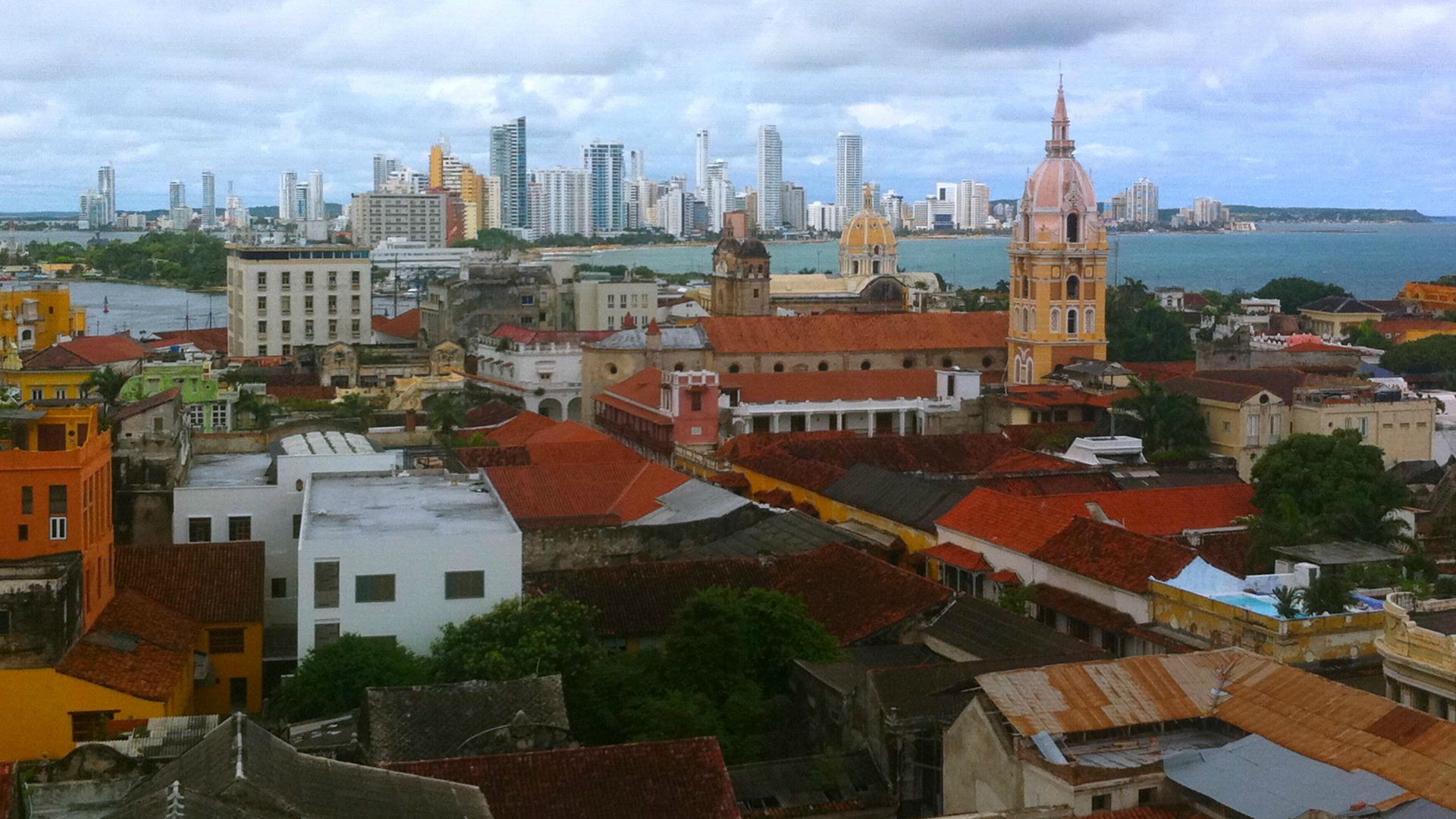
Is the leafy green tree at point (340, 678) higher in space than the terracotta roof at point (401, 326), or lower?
lower

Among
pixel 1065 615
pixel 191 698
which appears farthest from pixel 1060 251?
pixel 191 698

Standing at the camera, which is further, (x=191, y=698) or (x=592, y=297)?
(x=592, y=297)

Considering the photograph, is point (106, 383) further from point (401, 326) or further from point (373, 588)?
point (401, 326)

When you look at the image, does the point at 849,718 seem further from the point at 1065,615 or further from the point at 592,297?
the point at 592,297

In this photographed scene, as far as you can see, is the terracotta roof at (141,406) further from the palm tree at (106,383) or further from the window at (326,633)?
the window at (326,633)

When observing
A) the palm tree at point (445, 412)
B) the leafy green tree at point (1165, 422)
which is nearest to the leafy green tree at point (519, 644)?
the palm tree at point (445, 412)

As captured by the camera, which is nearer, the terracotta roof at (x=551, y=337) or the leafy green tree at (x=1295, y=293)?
the terracotta roof at (x=551, y=337)
